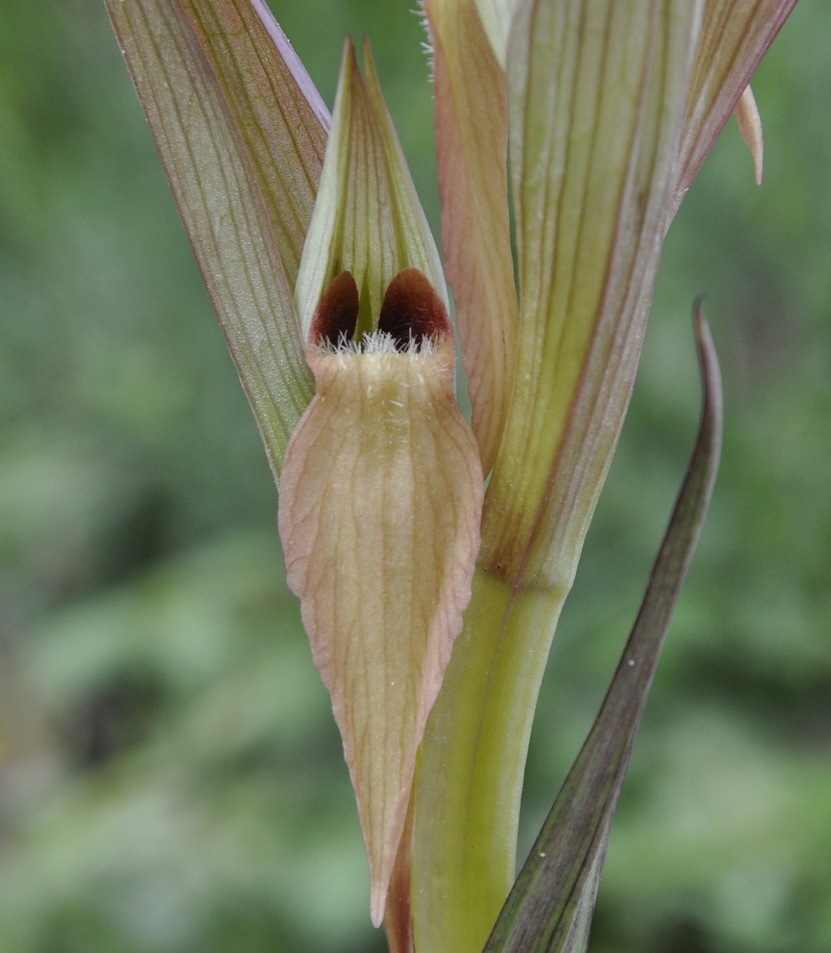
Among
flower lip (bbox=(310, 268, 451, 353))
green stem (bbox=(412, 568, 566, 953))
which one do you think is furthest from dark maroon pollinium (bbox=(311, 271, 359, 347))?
green stem (bbox=(412, 568, 566, 953))

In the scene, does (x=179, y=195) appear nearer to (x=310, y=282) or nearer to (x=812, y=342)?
(x=310, y=282)

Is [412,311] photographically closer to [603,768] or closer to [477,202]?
[477,202]

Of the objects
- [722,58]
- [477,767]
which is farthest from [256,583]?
[722,58]

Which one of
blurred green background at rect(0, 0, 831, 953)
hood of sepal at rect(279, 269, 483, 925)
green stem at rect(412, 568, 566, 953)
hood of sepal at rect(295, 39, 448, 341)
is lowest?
blurred green background at rect(0, 0, 831, 953)

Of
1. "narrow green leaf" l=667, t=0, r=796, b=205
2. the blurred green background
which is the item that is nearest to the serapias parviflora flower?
"narrow green leaf" l=667, t=0, r=796, b=205

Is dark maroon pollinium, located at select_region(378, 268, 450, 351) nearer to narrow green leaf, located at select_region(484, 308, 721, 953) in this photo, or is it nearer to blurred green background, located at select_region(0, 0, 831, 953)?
narrow green leaf, located at select_region(484, 308, 721, 953)

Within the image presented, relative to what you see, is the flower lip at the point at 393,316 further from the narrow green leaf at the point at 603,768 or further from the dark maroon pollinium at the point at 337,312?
the narrow green leaf at the point at 603,768

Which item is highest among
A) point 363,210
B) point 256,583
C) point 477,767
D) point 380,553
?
point 363,210

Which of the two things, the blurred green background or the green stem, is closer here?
the green stem

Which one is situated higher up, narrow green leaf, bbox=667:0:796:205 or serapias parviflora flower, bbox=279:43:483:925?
narrow green leaf, bbox=667:0:796:205
